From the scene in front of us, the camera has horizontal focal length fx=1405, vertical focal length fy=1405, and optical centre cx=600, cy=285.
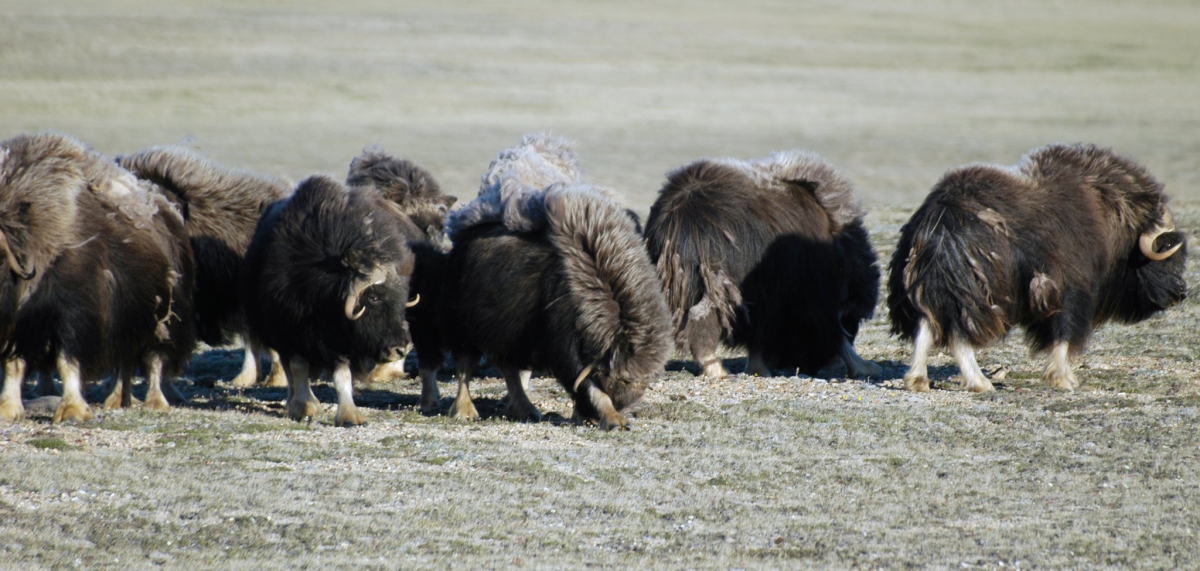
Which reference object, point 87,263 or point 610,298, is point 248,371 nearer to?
point 87,263

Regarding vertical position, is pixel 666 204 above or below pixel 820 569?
above

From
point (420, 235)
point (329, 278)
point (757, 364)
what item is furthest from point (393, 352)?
point (757, 364)

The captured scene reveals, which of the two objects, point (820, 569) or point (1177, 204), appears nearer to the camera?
point (820, 569)

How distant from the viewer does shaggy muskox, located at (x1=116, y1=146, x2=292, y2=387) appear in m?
9.73

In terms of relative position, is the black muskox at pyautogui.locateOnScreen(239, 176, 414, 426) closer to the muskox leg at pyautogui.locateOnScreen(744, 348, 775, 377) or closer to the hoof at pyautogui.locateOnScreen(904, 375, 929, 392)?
the muskox leg at pyautogui.locateOnScreen(744, 348, 775, 377)

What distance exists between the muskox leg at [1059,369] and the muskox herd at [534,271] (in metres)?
0.01

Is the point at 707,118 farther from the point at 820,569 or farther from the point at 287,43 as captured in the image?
the point at 820,569

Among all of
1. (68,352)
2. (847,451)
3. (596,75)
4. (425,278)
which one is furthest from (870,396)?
(596,75)

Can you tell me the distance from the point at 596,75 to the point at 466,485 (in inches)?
1615

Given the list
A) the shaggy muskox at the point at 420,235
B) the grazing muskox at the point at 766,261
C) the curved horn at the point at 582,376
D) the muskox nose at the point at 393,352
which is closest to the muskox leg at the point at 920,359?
the grazing muskox at the point at 766,261

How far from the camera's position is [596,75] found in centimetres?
4700

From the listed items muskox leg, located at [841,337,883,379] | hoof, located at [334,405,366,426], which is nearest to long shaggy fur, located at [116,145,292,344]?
hoof, located at [334,405,366,426]

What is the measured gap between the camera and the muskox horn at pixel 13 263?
7.79 m

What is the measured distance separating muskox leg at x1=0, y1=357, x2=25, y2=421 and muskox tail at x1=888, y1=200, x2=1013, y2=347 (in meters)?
5.43
